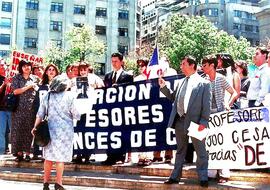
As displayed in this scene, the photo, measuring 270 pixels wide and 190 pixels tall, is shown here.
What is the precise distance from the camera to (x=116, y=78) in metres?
8.67

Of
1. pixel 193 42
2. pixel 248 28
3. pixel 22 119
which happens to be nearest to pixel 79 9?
pixel 193 42

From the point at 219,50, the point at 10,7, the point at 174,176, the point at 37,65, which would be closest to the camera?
the point at 174,176

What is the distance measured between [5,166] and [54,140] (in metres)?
3.01

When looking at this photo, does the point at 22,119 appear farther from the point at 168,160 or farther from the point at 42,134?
the point at 168,160

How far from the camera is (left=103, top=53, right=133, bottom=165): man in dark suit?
850cm

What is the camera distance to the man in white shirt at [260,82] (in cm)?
710

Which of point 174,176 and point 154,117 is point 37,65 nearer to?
point 154,117

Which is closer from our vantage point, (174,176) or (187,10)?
(174,176)

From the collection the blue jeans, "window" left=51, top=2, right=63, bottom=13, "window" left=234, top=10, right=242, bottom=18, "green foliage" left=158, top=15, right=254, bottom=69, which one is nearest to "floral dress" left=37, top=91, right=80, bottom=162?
the blue jeans

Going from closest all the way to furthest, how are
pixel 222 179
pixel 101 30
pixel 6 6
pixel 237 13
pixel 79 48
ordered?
pixel 222 179 < pixel 79 48 < pixel 6 6 < pixel 101 30 < pixel 237 13

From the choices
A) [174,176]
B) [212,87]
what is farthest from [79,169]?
[212,87]

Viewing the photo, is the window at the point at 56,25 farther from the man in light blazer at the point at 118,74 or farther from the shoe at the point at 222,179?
the shoe at the point at 222,179

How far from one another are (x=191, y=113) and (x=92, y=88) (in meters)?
2.83

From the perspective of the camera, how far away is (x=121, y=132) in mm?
8297
